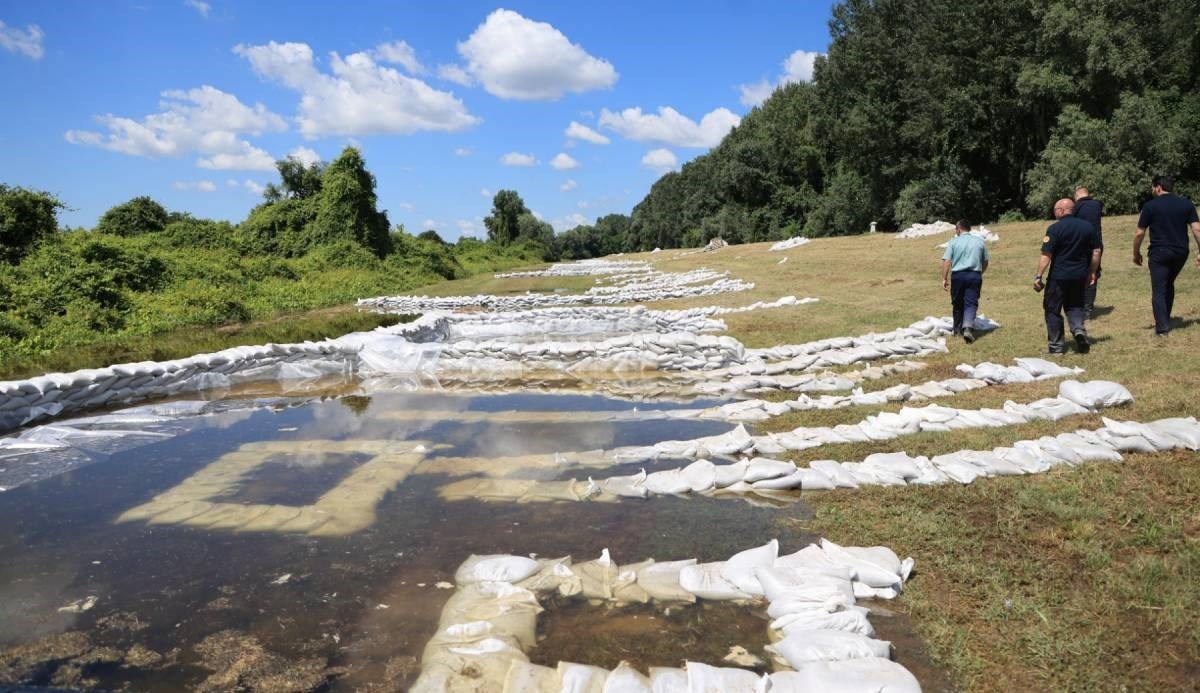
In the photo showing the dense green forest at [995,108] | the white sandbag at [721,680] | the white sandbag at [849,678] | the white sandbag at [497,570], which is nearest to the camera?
the white sandbag at [849,678]

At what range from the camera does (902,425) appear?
240 inches

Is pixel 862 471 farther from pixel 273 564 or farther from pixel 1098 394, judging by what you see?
pixel 273 564

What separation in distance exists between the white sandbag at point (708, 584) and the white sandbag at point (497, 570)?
2.87 feet

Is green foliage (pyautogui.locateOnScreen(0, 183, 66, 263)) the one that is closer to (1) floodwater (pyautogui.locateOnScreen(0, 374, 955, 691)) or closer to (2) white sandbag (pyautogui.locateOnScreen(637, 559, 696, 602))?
(1) floodwater (pyautogui.locateOnScreen(0, 374, 955, 691))

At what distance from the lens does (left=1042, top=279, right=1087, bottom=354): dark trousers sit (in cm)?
781

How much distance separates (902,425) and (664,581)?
3.34 m

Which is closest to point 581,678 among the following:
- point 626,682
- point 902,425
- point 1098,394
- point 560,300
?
point 626,682

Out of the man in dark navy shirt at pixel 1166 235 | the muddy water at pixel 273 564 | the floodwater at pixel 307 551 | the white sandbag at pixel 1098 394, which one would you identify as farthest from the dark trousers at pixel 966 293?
the muddy water at pixel 273 564

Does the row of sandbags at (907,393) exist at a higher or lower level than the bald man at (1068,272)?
lower

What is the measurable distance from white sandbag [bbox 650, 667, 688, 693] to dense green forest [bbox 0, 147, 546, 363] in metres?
14.3

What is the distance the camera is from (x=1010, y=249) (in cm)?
1842

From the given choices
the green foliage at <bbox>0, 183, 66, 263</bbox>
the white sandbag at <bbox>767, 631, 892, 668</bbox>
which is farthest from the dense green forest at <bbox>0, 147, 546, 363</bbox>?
the white sandbag at <bbox>767, 631, 892, 668</bbox>

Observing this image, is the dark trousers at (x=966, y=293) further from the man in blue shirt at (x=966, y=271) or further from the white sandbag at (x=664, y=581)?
the white sandbag at (x=664, y=581)

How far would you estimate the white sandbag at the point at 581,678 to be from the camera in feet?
9.36
